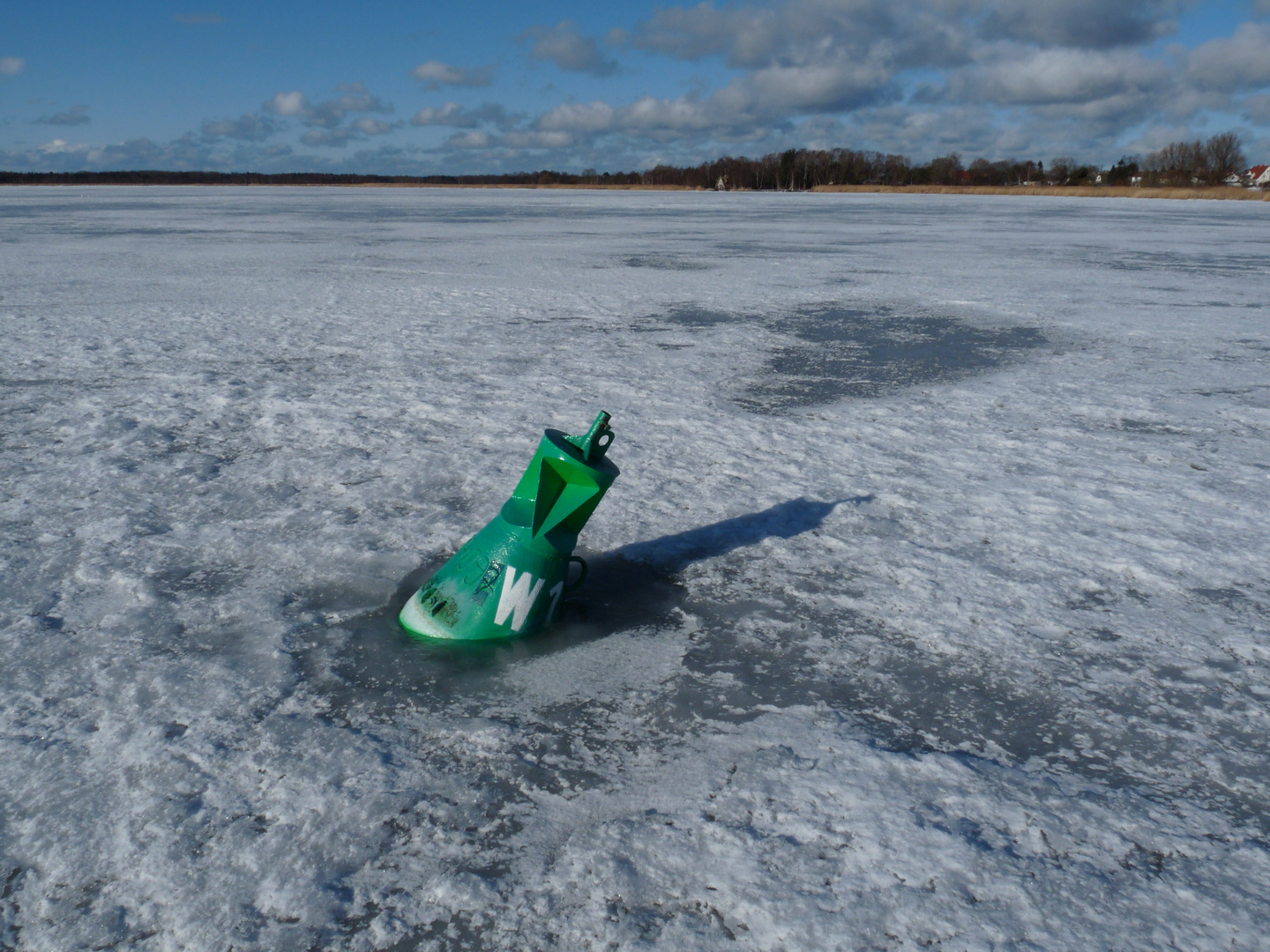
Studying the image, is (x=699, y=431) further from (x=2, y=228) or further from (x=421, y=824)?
(x=2, y=228)

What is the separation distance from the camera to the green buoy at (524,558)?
2.06 metres

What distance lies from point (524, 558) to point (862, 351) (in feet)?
12.8

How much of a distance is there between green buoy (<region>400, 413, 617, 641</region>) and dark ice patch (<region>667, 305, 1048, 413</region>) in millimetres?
2140

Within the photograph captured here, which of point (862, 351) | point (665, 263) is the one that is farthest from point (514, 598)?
point (665, 263)

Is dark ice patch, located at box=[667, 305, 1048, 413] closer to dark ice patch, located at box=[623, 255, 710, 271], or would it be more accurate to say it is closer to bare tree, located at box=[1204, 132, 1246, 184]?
dark ice patch, located at box=[623, 255, 710, 271]

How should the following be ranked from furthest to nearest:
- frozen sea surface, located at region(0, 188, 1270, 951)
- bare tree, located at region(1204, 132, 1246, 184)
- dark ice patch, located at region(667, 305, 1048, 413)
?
bare tree, located at region(1204, 132, 1246, 184) → dark ice patch, located at region(667, 305, 1048, 413) → frozen sea surface, located at region(0, 188, 1270, 951)

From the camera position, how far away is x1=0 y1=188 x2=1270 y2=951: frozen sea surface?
1.34 m

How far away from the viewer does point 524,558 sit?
208 centimetres

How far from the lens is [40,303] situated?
670cm

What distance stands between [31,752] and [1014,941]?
1.78 meters

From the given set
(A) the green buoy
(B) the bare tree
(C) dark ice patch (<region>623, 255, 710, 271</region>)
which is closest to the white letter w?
(A) the green buoy

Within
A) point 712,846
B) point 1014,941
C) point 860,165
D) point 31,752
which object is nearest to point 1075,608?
point 1014,941

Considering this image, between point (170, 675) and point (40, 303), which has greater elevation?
point (40, 303)

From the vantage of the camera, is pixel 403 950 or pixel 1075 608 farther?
pixel 1075 608
